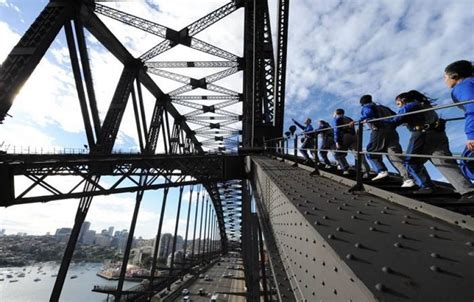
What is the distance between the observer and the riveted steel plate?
4.88ft

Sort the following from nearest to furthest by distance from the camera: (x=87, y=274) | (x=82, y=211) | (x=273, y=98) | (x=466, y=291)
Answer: (x=466, y=291)
(x=82, y=211)
(x=273, y=98)
(x=87, y=274)

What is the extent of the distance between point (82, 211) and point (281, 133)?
9.74 meters

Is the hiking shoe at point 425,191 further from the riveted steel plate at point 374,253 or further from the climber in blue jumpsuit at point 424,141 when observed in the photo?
the riveted steel plate at point 374,253

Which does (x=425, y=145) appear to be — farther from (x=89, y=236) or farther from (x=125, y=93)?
(x=89, y=236)

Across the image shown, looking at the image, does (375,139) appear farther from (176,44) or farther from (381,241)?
(176,44)

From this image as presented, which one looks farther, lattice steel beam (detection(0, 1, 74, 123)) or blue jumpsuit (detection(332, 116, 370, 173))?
lattice steel beam (detection(0, 1, 74, 123))

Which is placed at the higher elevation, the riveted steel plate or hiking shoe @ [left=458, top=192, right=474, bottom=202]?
hiking shoe @ [left=458, top=192, right=474, bottom=202]

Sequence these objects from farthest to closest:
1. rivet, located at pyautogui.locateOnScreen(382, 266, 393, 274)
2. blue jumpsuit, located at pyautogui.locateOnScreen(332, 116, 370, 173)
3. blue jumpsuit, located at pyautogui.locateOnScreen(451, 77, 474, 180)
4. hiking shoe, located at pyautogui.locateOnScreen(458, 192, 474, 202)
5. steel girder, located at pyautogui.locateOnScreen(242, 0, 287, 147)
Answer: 1. steel girder, located at pyautogui.locateOnScreen(242, 0, 287, 147)
2. blue jumpsuit, located at pyautogui.locateOnScreen(332, 116, 370, 173)
3. hiking shoe, located at pyautogui.locateOnScreen(458, 192, 474, 202)
4. blue jumpsuit, located at pyautogui.locateOnScreen(451, 77, 474, 180)
5. rivet, located at pyautogui.locateOnScreen(382, 266, 393, 274)

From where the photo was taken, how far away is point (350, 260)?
178 centimetres

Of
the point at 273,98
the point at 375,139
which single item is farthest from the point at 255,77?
the point at 375,139

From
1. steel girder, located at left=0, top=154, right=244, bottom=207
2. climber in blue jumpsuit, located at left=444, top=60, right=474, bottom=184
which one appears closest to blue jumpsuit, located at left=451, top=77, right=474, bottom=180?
climber in blue jumpsuit, located at left=444, top=60, right=474, bottom=184

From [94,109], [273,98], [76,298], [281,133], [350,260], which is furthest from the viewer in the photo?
[76,298]

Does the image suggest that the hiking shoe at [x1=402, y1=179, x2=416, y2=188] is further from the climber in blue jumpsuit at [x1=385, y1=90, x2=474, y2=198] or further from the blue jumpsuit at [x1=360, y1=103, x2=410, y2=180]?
the blue jumpsuit at [x1=360, y1=103, x2=410, y2=180]

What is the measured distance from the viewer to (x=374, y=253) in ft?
6.30
